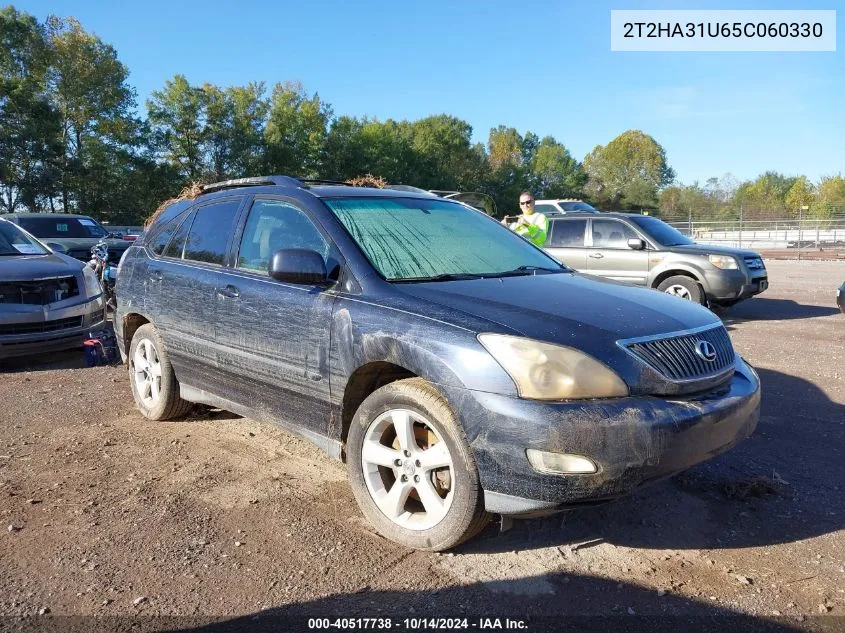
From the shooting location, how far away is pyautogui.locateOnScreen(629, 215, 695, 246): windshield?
10534 mm

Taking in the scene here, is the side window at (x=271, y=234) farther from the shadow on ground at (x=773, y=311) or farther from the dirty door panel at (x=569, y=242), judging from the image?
the shadow on ground at (x=773, y=311)

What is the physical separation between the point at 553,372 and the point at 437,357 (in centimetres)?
49

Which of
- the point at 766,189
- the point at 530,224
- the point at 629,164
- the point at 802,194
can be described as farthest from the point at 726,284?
the point at 629,164

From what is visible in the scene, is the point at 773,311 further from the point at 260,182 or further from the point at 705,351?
the point at 260,182

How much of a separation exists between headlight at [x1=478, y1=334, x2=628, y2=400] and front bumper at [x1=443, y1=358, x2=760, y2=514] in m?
0.04

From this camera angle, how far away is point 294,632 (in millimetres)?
2443

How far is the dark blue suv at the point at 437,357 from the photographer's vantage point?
8.75 ft

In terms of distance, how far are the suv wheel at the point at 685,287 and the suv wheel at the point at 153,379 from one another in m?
7.50

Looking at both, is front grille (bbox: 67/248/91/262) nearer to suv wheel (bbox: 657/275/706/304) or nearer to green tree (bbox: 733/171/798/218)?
suv wheel (bbox: 657/275/706/304)

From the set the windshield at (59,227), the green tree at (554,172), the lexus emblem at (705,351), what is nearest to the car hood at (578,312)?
the lexus emblem at (705,351)

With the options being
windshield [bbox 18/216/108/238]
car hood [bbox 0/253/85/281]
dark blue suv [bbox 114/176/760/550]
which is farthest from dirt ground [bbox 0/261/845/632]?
windshield [bbox 18/216/108/238]

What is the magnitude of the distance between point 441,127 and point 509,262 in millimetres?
70088

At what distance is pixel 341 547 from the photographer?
3080 millimetres

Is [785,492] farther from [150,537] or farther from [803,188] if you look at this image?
[803,188]
